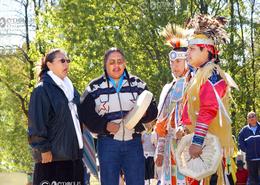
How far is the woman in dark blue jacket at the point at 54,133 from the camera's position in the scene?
209 inches

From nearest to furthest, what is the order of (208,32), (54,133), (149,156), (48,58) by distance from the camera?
(208,32) < (54,133) < (48,58) < (149,156)

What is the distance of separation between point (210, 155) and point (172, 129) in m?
0.87

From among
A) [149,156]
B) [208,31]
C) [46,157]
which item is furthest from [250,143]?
[46,157]

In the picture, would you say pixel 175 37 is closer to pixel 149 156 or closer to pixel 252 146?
pixel 149 156

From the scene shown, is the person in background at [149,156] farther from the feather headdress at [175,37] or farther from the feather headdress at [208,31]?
the feather headdress at [208,31]

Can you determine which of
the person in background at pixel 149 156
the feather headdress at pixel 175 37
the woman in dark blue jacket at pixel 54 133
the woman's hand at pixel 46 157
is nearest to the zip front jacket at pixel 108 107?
the woman in dark blue jacket at pixel 54 133

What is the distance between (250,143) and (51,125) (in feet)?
25.0

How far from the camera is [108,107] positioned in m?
5.48

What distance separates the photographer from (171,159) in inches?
216

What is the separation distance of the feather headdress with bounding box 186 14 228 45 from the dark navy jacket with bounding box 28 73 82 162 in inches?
53.2

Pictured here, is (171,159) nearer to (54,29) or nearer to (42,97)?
(42,97)

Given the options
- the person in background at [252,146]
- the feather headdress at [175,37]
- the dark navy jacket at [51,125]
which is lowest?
the person in background at [252,146]

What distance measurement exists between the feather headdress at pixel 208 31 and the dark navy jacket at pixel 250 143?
24.2ft

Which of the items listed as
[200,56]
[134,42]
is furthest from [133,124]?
[134,42]
